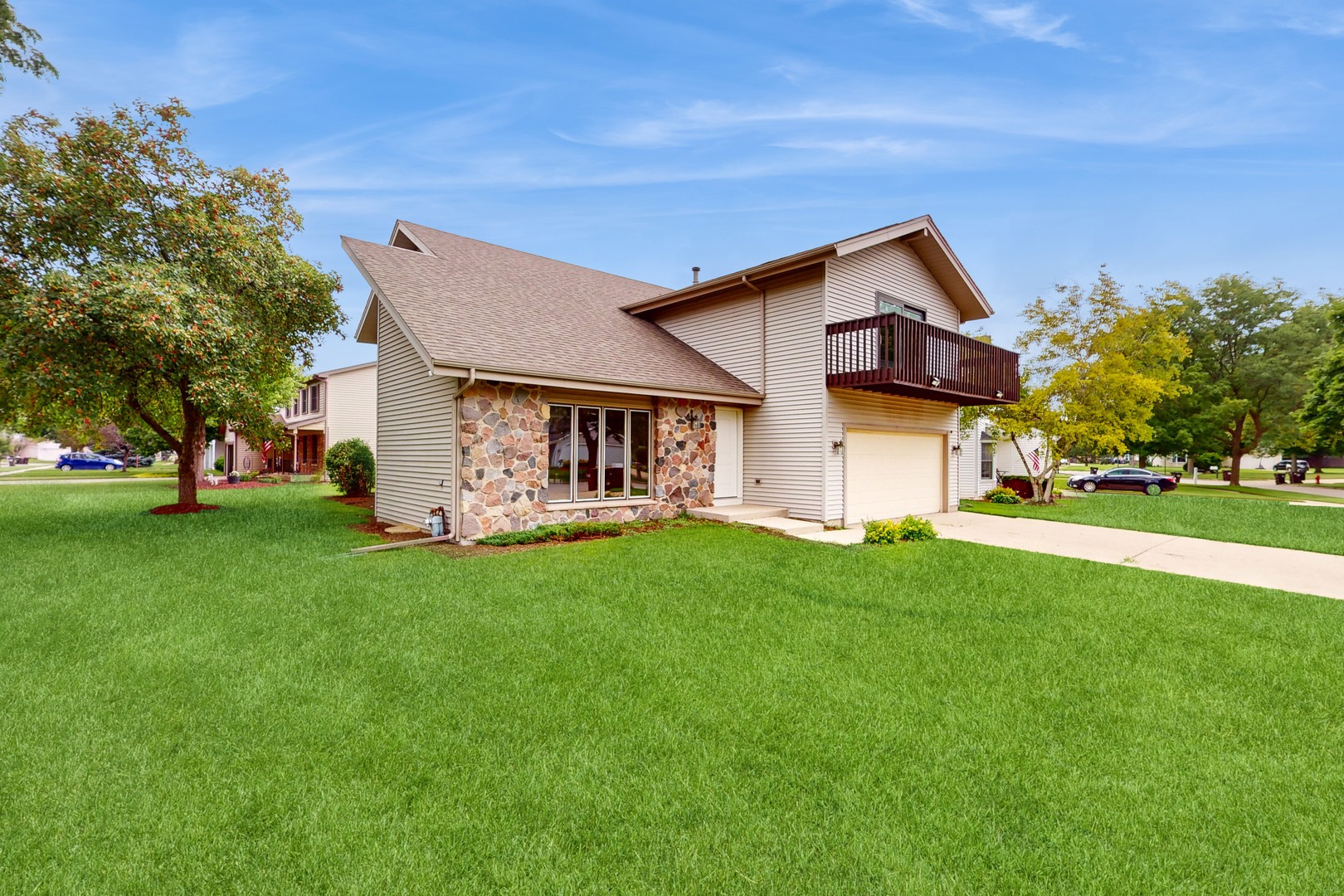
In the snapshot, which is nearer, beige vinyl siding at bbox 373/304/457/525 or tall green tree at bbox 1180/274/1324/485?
beige vinyl siding at bbox 373/304/457/525

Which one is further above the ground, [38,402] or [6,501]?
[38,402]

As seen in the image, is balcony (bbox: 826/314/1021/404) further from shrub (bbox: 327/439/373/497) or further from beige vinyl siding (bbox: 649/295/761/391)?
shrub (bbox: 327/439/373/497)

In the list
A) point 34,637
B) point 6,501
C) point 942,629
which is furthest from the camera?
point 6,501

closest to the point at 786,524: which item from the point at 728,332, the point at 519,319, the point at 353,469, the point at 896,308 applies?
the point at 728,332

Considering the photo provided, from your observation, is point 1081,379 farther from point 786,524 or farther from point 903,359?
point 786,524

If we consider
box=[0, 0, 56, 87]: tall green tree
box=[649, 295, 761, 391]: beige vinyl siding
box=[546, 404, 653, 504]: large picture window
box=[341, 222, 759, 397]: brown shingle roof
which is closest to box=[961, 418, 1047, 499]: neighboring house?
box=[649, 295, 761, 391]: beige vinyl siding

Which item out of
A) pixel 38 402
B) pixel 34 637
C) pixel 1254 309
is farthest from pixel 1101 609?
pixel 1254 309

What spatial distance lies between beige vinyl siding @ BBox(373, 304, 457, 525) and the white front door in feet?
18.3

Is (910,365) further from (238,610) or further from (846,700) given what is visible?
(238,610)

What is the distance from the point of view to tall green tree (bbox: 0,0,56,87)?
9.96m

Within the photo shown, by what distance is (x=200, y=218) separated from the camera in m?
11.3

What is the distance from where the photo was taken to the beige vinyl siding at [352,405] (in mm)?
24062

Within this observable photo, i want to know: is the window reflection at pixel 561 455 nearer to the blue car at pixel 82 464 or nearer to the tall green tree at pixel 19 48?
the tall green tree at pixel 19 48

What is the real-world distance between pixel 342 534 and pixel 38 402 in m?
6.78
